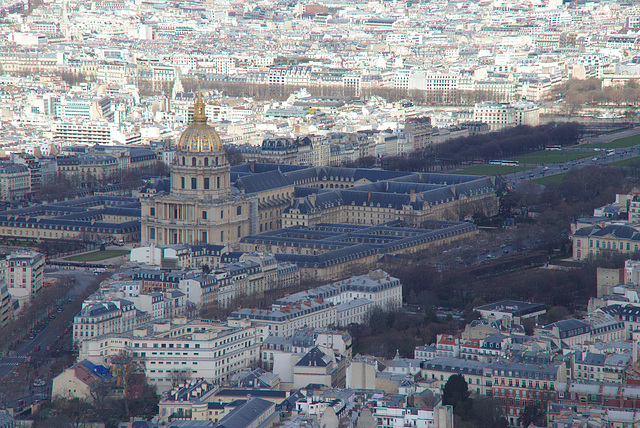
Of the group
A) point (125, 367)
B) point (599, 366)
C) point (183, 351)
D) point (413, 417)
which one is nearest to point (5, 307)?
point (125, 367)

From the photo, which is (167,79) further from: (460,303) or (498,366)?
(498,366)

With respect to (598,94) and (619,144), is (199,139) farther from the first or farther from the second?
(598,94)

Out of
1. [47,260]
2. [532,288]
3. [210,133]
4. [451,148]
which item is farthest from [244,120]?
[532,288]

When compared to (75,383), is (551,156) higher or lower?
higher

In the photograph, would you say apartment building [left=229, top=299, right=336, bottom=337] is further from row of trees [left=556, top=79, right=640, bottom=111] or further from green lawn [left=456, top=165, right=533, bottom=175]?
row of trees [left=556, top=79, right=640, bottom=111]

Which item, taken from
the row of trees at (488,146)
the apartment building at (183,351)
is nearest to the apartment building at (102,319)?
the apartment building at (183,351)

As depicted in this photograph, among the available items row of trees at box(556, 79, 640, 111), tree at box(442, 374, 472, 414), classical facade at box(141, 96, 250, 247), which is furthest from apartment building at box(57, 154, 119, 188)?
tree at box(442, 374, 472, 414)

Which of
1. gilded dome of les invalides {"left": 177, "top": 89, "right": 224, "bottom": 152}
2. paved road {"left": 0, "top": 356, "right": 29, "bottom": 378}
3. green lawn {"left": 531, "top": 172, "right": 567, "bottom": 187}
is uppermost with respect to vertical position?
gilded dome of les invalides {"left": 177, "top": 89, "right": 224, "bottom": 152}
